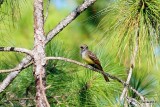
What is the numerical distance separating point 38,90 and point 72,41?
2833mm

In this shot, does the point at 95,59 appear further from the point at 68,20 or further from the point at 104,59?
the point at 68,20

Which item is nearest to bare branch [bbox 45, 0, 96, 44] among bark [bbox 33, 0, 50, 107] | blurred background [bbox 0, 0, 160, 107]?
blurred background [bbox 0, 0, 160, 107]

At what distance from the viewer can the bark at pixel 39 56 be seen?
46.7 inches

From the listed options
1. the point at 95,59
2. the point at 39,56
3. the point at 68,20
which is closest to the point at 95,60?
the point at 95,59

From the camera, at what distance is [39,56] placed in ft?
4.06

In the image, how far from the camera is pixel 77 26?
14.1 feet

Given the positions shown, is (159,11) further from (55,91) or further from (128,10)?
(55,91)

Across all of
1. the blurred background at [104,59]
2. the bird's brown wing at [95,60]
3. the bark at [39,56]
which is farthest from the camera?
the bird's brown wing at [95,60]

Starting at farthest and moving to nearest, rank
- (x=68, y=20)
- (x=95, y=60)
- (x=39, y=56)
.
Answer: (x=95, y=60) → (x=68, y=20) → (x=39, y=56)

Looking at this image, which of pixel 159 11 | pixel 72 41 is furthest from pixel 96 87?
pixel 72 41

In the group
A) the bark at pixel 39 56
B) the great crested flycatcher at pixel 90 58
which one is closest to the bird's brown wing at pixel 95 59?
the great crested flycatcher at pixel 90 58

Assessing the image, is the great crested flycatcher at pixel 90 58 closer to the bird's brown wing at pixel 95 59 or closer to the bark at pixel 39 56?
the bird's brown wing at pixel 95 59

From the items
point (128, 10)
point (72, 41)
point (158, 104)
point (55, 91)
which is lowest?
point (158, 104)

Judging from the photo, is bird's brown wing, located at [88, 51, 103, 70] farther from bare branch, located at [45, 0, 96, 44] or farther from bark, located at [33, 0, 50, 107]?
bark, located at [33, 0, 50, 107]
